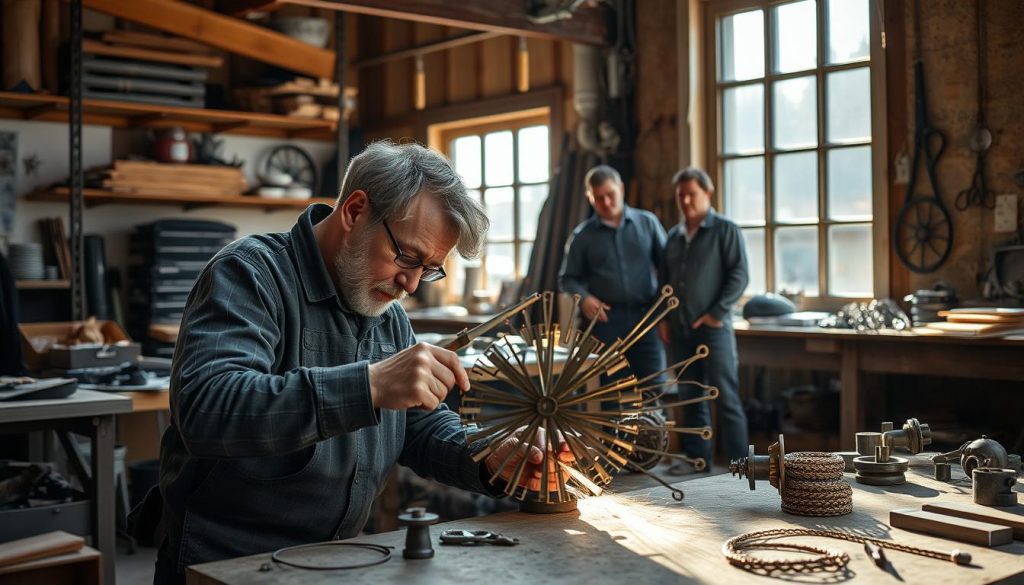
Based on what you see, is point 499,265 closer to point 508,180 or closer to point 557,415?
point 508,180

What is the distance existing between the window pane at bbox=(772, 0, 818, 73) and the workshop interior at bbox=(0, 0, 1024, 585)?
0.02 m

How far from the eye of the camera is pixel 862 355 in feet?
18.1

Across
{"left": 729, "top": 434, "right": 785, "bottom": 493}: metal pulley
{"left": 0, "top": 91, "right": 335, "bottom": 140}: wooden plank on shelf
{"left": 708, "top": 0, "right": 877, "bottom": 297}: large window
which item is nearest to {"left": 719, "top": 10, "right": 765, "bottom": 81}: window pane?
{"left": 708, "top": 0, "right": 877, "bottom": 297}: large window

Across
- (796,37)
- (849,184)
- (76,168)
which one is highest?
(796,37)

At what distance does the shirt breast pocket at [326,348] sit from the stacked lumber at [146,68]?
17.8 ft

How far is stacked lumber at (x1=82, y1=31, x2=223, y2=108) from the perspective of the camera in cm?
698

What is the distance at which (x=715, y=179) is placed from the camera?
6875 millimetres

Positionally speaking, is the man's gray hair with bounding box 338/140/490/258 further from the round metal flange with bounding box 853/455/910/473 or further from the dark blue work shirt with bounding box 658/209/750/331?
the dark blue work shirt with bounding box 658/209/750/331

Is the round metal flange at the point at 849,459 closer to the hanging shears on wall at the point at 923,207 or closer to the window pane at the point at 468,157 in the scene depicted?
the hanging shears on wall at the point at 923,207

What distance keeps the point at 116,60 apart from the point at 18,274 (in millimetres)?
1522

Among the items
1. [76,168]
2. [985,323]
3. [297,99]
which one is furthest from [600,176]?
[76,168]

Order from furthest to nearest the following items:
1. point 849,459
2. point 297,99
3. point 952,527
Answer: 1. point 297,99
2. point 849,459
3. point 952,527

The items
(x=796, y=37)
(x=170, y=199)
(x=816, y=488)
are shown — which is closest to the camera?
(x=816, y=488)

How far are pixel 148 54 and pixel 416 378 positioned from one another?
19.8 feet
